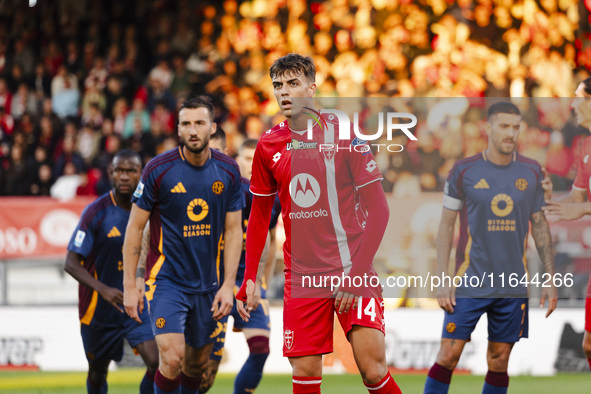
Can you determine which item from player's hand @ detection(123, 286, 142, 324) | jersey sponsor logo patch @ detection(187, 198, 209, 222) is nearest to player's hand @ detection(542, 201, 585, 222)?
jersey sponsor logo patch @ detection(187, 198, 209, 222)

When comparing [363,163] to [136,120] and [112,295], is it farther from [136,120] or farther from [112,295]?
[136,120]

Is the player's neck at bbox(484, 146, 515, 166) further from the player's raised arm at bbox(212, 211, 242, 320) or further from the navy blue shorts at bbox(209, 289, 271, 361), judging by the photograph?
the navy blue shorts at bbox(209, 289, 271, 361)

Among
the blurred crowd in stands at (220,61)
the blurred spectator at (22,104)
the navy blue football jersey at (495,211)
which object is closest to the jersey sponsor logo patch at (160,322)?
the navy blue football jersey at (495,211)

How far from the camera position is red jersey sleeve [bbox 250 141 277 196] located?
504cm

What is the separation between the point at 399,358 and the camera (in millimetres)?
9812

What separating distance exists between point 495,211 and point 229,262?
6.58 feet

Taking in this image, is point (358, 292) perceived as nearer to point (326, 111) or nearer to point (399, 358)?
point (326, 111)

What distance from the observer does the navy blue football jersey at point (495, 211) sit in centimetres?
637

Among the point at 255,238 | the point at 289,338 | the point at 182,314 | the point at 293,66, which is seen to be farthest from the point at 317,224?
the point at 182,314

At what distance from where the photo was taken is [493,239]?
6.40m

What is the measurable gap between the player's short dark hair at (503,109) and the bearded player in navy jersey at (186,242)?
6.43 ft

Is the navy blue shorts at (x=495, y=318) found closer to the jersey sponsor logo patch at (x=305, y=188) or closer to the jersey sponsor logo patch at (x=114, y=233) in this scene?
the jersey sponsor logo patch at (x=305, y=188)

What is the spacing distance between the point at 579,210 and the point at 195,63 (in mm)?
9903

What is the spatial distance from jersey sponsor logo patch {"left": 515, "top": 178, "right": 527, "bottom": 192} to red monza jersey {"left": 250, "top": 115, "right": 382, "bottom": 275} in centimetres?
181
